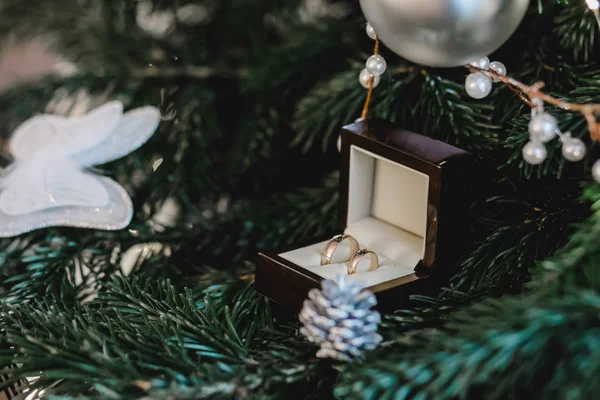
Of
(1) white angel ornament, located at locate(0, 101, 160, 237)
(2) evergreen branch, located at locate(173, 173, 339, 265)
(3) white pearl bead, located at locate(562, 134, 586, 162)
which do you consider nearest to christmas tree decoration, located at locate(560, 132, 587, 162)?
(3) white pearl bead, located at locate(562, 134, 586, 162)

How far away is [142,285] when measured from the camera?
1.57 ft

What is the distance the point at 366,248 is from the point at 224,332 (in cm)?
12

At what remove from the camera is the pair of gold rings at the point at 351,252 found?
44 cm

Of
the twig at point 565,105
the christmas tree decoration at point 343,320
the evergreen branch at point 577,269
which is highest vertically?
the twig at point 565,105

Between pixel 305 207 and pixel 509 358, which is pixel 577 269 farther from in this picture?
pixel 305 207

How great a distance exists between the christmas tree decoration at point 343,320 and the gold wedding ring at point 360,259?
77mm

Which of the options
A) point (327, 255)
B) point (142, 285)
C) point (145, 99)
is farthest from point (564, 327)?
point (145, 99)

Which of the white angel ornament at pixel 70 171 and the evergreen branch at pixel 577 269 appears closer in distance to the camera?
the evergreen branch at pixel 577 269

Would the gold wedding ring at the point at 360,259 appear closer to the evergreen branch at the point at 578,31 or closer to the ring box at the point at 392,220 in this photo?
the ring box at the point at 392,220

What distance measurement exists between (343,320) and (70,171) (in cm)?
29

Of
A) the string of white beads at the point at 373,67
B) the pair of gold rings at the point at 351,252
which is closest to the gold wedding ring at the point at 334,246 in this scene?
the pair of gold rings at the point at 351,252

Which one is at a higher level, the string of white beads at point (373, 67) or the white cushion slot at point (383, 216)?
the string of white beads at point (373, 67)

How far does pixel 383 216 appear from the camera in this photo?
501 millimetres

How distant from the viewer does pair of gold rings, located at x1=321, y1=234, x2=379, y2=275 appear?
0.44 metres
